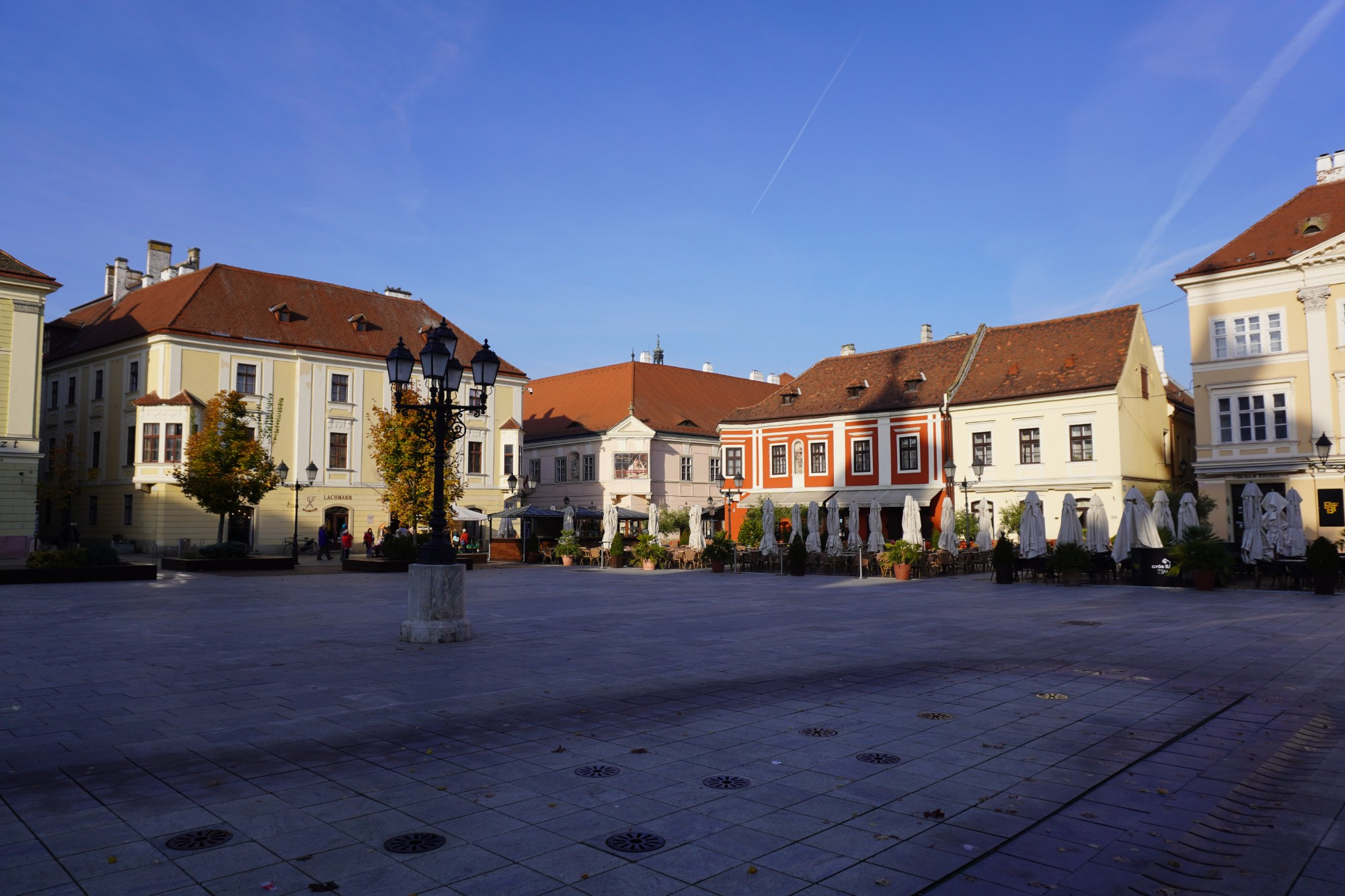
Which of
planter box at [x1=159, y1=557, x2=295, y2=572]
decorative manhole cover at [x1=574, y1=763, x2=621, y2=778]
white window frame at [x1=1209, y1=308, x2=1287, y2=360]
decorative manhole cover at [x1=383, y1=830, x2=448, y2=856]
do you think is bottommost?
decorative manhole cover at [x1=574, y1=763, x2=621, y2=778]

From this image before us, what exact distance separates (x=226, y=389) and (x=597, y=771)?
45.3m

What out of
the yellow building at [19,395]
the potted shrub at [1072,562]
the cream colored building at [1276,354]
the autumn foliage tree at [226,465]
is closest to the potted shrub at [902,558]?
the potted shrub at [1072,562]

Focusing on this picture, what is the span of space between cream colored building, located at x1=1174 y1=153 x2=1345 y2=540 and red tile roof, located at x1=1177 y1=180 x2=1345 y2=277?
0.05m

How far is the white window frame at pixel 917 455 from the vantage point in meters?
45.4

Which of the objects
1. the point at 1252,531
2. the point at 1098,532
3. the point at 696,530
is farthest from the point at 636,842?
the point at 696,530

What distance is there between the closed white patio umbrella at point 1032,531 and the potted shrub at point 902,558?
3.29 meters

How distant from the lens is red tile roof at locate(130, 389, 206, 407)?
4253 cm

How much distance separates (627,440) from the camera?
55.8 m

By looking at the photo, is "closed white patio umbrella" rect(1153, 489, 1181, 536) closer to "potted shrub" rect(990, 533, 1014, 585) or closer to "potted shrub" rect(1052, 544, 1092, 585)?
"potted shrub" rect(1052, 544, 1092, 585)

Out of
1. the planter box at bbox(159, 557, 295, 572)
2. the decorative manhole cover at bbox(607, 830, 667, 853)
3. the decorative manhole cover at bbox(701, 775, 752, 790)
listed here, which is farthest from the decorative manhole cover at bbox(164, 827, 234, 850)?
the planter box at bbox(159, 557, 295, 572)

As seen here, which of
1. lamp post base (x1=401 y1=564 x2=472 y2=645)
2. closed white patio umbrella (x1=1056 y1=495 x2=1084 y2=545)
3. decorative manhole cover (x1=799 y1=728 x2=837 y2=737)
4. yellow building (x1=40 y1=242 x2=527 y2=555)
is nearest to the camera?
decorative manhole cover (x1=799 y1=728 x2=837 y2=737)

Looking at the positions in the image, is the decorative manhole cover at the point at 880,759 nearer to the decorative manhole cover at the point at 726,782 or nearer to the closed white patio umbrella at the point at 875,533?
the decorative manhole cover at the point at 726,782

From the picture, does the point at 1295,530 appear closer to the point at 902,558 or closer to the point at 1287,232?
the point at 902,558

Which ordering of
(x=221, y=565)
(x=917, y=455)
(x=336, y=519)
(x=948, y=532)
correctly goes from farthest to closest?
1. (x=336, y=519)
2. (x=917, y=455)
3. (x=948, y=532)
4. (x=221, y=565)
